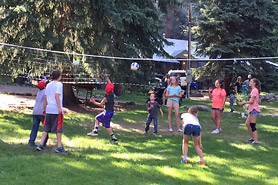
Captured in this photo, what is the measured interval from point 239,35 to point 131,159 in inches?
736

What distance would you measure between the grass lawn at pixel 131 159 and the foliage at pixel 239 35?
13.1 metres

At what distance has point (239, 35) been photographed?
23.6 m

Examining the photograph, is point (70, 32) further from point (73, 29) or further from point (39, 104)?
point (39, 104)

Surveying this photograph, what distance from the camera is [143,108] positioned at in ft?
52.8

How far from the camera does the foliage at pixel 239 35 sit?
23.2 metres

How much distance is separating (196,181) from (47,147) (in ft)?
11.4

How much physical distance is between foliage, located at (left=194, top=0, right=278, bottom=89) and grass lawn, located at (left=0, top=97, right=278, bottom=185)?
1314cm

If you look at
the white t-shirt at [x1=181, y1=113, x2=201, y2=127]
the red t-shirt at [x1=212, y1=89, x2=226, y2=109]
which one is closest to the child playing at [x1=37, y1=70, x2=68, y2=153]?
the white t-shirt at [x1=181, y1=113, x2=201, y2=127]

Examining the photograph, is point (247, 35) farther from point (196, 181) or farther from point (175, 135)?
point (196, 181)

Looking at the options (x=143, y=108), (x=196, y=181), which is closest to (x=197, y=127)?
(x=196, y=181)

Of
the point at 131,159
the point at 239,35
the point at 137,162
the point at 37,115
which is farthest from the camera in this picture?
the point at 239,35

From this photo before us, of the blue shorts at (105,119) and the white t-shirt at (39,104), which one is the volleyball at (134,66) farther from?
the white t-shirt at (39,104)

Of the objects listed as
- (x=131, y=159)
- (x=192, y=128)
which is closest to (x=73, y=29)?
(x=131, y=159)

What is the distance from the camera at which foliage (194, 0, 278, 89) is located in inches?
912
